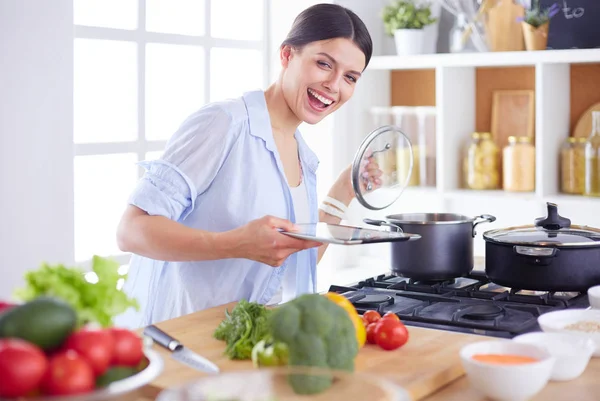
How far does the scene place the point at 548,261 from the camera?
6.45 ft

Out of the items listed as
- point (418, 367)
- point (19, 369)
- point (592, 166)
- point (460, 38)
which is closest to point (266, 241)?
point (418, 367)

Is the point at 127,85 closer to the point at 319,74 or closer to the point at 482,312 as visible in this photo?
the point at 319,74

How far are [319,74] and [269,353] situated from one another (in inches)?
38.5

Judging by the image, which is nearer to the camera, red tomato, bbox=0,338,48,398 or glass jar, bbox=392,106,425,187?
red tomato, bbox=0,338,48,398

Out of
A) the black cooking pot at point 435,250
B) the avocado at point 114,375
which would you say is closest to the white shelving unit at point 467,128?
the black cooking pot at point 435,250

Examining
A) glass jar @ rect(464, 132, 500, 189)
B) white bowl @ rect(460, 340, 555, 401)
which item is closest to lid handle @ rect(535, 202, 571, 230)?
white bowl @ rect(460, 340, 555, 401)

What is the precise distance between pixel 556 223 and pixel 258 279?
74 cm

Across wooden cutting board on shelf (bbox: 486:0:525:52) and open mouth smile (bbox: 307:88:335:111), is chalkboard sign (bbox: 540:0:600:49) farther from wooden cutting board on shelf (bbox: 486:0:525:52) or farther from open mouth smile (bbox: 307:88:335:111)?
open mouth smile (bbox: 307:88:335:111)

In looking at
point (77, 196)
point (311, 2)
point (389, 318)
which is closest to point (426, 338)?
point (389, 318)

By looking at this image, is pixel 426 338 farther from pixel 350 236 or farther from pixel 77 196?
pixel 77 196

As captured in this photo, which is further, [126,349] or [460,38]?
[460,38]

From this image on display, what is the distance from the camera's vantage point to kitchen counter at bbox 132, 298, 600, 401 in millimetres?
1420

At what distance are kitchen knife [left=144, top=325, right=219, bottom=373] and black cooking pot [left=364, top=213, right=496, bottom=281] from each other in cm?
69

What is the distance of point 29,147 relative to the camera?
263 centimetres
